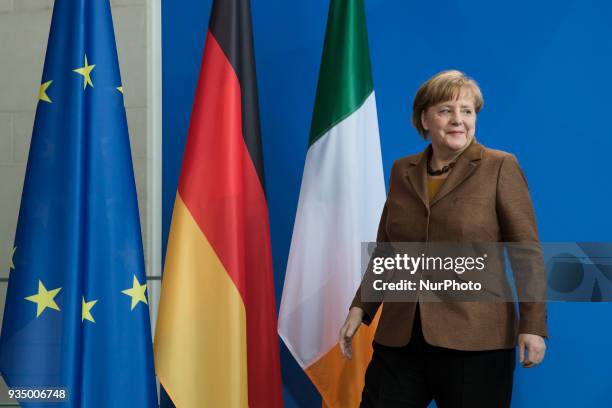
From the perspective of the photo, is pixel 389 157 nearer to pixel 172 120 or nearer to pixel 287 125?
pixel 287 125

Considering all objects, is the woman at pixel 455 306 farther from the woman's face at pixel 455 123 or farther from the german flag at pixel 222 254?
the german flag at pixel 222 254

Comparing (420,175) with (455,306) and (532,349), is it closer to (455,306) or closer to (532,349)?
(455,306)

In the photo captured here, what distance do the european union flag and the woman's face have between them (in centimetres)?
90

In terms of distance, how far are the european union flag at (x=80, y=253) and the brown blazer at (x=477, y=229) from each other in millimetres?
777

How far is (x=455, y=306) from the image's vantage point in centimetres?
161

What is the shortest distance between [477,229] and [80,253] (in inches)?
43.0

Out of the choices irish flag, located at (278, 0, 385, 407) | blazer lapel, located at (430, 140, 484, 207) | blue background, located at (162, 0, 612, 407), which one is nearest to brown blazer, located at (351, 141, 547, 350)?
blazer lapel, located at (430, 140, 484, 207)

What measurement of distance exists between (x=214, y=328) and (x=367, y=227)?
57 cm

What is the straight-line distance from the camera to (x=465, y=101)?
5.51 ft

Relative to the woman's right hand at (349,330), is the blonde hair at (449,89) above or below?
above

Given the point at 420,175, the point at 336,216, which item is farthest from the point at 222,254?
the point at 420,175

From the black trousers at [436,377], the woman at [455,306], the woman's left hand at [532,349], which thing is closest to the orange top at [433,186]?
the woman at [455,306]

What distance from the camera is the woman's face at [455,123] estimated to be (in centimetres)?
167

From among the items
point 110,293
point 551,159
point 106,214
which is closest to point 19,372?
point 110,293
